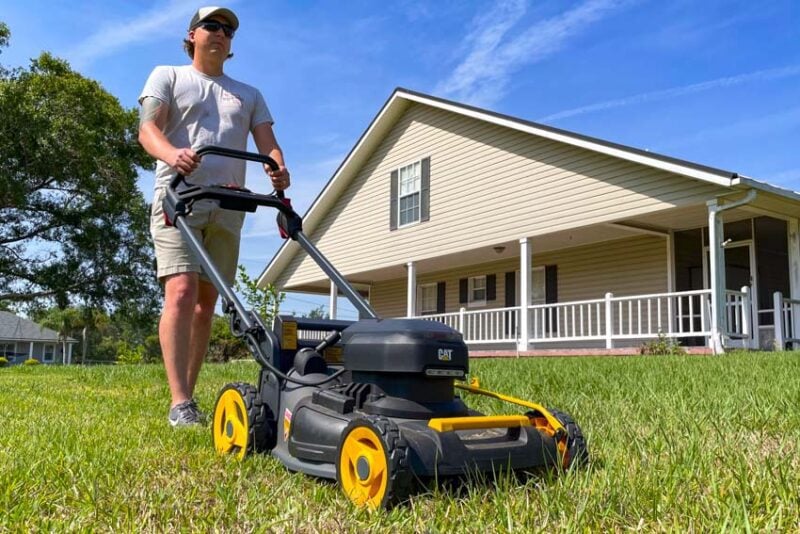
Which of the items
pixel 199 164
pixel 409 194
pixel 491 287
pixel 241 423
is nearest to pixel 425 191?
pixel 409 194

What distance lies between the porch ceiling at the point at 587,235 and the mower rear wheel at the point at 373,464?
10887 mm

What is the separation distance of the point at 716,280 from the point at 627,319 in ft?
12.5

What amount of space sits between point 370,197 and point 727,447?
16.7 meters

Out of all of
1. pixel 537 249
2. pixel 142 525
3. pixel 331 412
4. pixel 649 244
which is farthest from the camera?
pixel 537 249

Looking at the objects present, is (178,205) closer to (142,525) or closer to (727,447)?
(142,525)

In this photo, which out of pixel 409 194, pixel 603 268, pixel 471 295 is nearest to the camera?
pixel 603 268

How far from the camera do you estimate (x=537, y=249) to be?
1633cm

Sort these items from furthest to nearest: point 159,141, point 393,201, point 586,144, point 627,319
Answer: point 393,201
point 627,319
point 586,144
point 159,141

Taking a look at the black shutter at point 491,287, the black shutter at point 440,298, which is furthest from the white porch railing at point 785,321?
the black shutter at point 440,298

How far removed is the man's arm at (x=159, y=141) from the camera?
10.2ft

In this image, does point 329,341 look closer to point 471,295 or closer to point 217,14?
point 217,14

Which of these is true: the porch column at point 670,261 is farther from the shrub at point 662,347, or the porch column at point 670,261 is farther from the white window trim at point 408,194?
the white window trim at point 408,194

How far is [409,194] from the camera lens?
1775cm

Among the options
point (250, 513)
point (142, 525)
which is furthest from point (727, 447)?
point (142, 525)
